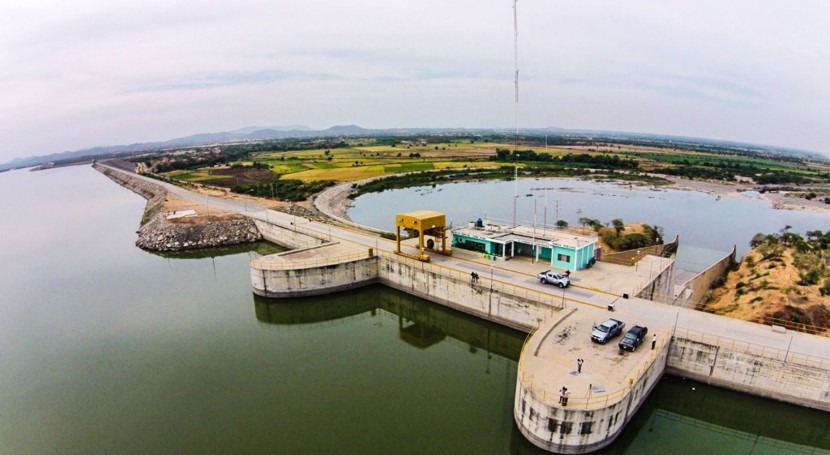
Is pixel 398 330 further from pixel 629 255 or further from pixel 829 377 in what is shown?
pixel 829 377

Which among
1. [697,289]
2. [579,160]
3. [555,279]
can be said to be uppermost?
[579,160]

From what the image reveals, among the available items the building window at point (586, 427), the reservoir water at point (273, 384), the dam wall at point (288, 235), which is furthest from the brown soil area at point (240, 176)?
the building window at point (586, 427)

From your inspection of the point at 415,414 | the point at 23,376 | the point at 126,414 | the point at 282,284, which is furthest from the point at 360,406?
the point at 23,376

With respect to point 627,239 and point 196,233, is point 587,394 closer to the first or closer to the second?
point 627,239

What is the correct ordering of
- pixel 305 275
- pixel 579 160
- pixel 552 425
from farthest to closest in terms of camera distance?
pixel 579 160
pixel 305 275
pixel 552 425

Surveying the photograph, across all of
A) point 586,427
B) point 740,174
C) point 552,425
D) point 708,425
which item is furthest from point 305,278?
point 740,174

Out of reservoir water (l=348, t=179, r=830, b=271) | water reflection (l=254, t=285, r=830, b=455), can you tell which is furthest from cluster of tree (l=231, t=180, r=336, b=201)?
water reflection (l=254, t=285, r=830, b=455)
